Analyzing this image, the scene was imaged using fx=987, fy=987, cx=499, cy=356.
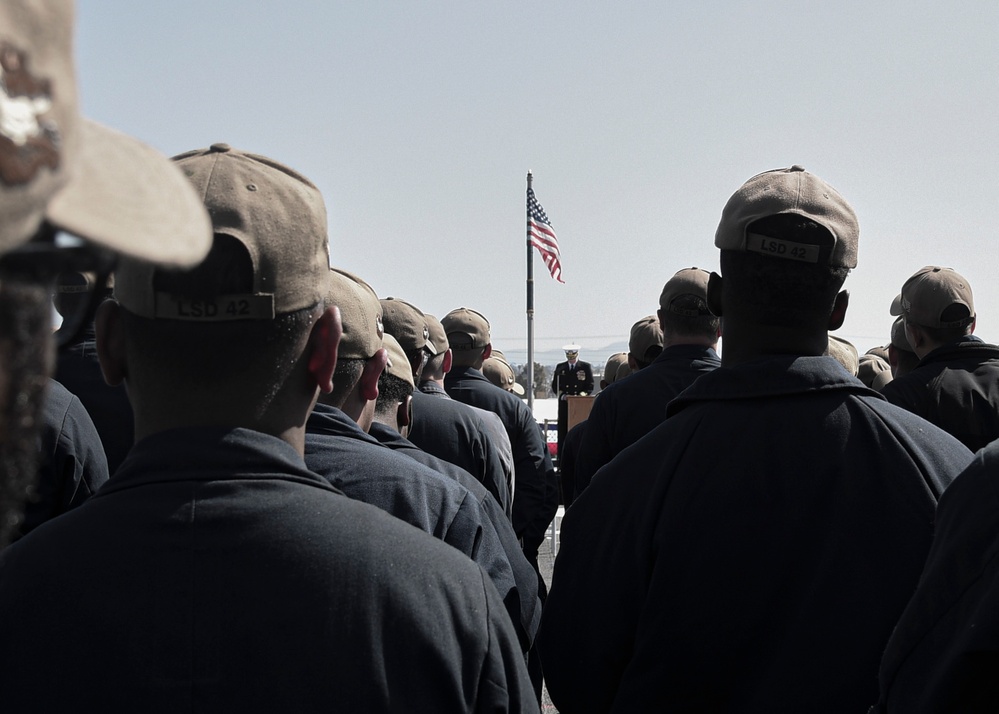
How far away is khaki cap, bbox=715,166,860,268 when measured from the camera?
8.61 feet

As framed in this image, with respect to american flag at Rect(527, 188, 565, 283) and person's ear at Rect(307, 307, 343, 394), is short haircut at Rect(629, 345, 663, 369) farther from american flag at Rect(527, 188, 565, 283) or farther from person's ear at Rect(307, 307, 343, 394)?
american flag at Rect(527, 188, 565, 283)

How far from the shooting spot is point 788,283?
2607 millimetres

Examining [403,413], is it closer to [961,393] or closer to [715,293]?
[715,293]

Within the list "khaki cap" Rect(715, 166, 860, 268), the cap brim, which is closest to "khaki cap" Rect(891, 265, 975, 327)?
"khaki cap" Rect(715, 166, 860, 268)

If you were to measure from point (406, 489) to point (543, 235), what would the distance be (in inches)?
639

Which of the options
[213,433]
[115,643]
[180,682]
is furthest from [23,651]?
[213,433]

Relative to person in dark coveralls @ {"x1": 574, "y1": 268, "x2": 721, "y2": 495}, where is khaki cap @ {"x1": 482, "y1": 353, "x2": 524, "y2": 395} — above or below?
below

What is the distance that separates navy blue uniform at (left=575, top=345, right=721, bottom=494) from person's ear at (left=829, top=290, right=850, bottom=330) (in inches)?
95.4

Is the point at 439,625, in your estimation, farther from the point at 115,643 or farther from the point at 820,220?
the point at 820,220

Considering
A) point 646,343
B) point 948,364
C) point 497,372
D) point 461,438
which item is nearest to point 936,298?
point 948,364

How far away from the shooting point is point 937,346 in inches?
212

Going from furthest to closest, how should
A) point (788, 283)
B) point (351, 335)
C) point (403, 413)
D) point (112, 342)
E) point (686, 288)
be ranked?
point (686, 288) → point (403, 413) → point (351, 335) → point (788, 283) → point (112, 342)

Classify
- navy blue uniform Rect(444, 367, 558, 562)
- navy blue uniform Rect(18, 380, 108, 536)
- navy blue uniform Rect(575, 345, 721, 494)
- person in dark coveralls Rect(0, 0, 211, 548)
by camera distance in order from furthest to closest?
navy blue uniform Rect(444, 367, 558, 562)
navy blue uniform Rect(575, 345, 721, 494)
navy blue uniform Rect(18, 380, 108, 536)
person in dark coveralls Rect(0, 0, 211, 548)

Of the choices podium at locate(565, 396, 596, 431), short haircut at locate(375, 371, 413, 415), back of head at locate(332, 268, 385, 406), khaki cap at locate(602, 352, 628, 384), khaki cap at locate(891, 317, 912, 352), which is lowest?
podium at locate(565, 396, 596, 431)
